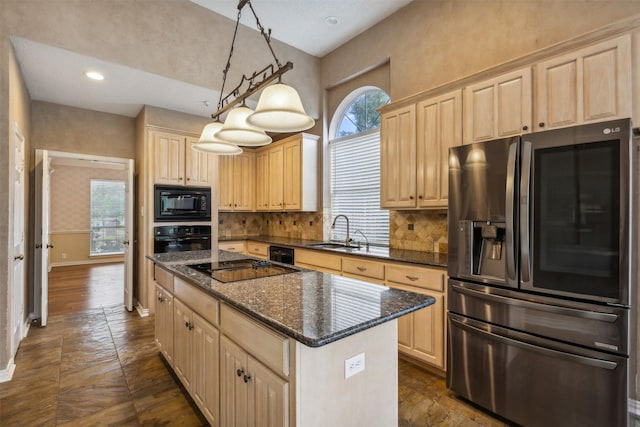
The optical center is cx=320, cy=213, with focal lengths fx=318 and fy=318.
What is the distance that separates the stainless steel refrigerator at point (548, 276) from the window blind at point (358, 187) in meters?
1.77

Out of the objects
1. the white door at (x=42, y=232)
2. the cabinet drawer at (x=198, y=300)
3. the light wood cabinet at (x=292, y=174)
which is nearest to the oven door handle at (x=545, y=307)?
the cabinet drawer at (x=198, y=300)

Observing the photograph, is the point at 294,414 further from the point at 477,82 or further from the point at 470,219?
the point at 477,82

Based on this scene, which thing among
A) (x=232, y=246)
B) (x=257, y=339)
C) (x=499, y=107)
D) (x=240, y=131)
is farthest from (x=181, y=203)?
(x=499, y=107)

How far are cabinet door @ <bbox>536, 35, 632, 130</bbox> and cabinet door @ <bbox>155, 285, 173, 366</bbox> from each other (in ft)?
10.00

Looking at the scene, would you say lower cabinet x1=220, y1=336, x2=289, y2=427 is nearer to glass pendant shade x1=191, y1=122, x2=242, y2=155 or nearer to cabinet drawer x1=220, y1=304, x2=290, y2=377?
cabinet drawer x1=220, y1=304, x2=290, y2=377

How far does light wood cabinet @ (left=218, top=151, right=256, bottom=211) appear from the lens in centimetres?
530

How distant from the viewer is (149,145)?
413cm

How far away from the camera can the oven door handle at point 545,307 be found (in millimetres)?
1696

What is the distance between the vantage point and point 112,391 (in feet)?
7.98

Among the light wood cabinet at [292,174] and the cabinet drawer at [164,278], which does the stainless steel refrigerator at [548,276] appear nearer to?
the cabinet drawer at [164,278]

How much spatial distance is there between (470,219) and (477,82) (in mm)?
1169

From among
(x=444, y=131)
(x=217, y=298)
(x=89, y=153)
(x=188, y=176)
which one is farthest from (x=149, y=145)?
(x=444, y=131)

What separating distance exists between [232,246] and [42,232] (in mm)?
2291

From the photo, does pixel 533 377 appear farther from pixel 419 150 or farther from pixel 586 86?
pixel 419 150
